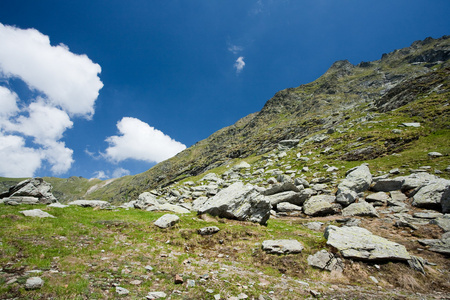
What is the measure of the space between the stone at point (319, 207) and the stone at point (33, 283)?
101ft

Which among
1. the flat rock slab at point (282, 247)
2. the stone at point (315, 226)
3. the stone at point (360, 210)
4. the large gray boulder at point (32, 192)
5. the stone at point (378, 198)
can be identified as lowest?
the flat rock slab at point (282, 247)

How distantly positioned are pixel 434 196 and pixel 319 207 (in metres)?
13.4

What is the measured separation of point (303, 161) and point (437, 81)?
80.0 meters

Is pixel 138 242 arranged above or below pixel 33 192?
below

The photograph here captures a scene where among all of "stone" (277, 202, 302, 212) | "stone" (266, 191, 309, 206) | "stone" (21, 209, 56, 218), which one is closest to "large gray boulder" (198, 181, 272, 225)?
"stone" (277, 202, 302, 212)

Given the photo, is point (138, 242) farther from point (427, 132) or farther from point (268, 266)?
point (427, 132)

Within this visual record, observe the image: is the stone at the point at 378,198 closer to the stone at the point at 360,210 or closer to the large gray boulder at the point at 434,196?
the stone at the point at 360,210

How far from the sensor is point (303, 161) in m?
63.9

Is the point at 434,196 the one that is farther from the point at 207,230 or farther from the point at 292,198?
the point at 207,230

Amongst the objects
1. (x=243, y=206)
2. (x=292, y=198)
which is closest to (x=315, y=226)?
(x=243, y=206)

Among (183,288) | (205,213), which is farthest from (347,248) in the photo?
(205,213)

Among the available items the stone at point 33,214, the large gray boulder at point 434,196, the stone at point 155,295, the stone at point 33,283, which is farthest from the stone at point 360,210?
the stone at point 33,214

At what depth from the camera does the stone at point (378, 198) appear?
92.2ft

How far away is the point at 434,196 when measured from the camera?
77.0ft
